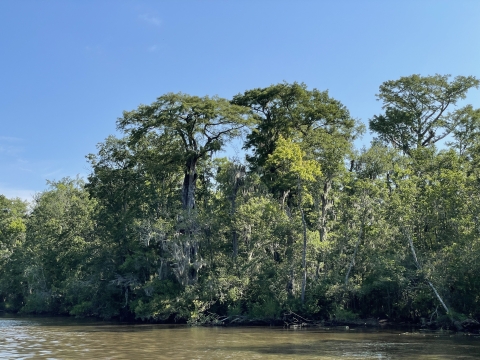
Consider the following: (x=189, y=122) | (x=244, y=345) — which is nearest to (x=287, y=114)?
(x=189, y=122)

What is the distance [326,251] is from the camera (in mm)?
32375

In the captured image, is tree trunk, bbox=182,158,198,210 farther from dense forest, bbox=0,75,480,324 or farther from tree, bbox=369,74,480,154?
tree, bbox=369,74,480,154

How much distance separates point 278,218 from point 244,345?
44.8ft

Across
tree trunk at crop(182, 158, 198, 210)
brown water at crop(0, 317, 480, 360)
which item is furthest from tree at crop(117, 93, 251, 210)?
brown water at crop(0, 317, 480, 360)

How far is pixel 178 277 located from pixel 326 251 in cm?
1026

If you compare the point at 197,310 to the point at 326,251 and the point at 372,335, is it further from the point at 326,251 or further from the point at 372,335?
the point at 372,335

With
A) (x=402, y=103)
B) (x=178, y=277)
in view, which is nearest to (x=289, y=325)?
(x=178, y=277)

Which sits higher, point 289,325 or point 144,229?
point 144,229

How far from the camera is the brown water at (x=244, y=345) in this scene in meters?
16.9

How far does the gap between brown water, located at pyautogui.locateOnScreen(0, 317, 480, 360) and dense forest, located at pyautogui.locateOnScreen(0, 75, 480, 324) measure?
444cm

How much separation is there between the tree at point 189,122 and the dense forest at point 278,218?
4.4 inches

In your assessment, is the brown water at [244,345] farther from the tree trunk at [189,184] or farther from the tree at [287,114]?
the tree at [287,114]

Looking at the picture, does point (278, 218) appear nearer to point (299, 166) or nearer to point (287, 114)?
point (299, 166)

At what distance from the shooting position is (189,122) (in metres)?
35.4
